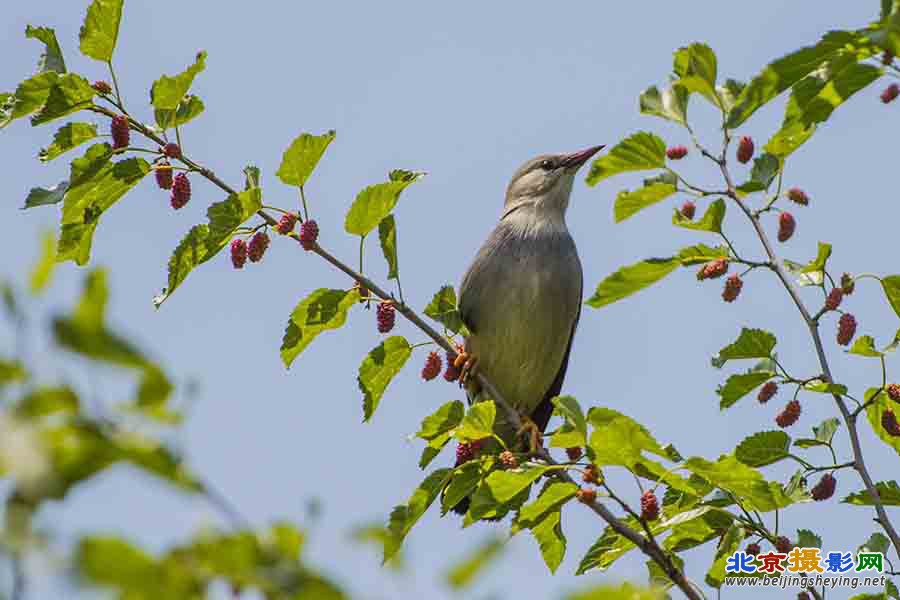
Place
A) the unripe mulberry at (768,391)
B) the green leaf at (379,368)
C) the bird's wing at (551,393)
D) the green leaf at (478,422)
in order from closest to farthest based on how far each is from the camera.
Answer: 1. the green leaf at (478,422)
2. the unripe mulberry at (768,391)
3. the green leaf at (379,368)
4. the bird's wing at (551,393)

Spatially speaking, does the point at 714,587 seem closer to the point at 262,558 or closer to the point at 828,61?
the point at 828,61

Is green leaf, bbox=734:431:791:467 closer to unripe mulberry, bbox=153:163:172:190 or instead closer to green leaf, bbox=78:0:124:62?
unripe mulberry, bbox=153:163:172:190

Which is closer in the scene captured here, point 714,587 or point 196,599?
point 196,599

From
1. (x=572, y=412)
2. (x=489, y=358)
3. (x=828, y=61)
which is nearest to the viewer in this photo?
(x=828, y=61)

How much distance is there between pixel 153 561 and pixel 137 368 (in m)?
0.21

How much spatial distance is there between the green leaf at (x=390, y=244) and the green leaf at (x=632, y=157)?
806 millimetres

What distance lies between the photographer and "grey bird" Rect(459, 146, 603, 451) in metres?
6.94

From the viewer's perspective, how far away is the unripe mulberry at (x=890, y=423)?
158 inches

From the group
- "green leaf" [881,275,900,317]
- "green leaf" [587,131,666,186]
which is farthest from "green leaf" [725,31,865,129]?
"green leaf" [881,275,900,317]

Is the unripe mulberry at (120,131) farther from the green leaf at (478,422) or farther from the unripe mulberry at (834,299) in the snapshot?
the unripe mulberry at (834,299)

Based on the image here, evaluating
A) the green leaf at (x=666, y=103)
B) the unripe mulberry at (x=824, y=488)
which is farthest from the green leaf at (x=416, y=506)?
the green leaf at (x=666, y=103)

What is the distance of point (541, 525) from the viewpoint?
164 inches

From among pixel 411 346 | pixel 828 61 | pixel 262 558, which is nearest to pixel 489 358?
pixel 411 346

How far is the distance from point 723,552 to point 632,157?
1.43 metres
